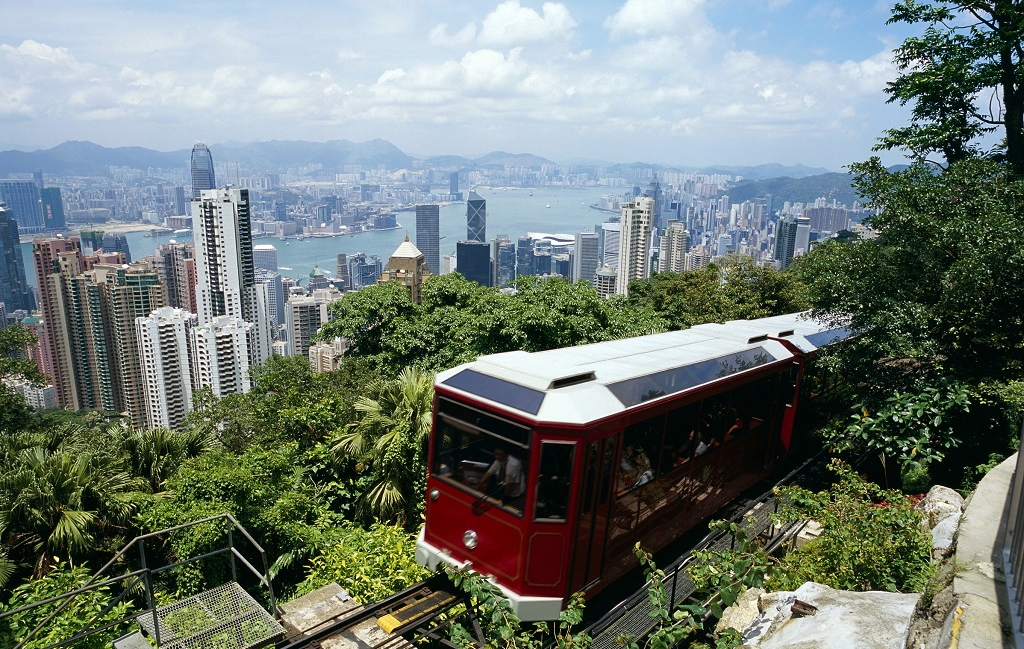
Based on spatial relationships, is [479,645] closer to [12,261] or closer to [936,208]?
[936,208]

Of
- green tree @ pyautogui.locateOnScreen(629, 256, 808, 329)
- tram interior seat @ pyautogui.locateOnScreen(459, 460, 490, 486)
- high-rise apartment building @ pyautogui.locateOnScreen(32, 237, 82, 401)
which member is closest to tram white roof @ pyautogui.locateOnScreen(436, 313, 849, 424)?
tram interior seat @ pyautogui.locateOnScreen(459, 460, 490, 486)

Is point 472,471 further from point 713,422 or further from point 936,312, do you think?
point 936,312

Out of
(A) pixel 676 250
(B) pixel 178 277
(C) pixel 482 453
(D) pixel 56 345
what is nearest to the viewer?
(C) pixel 482 453

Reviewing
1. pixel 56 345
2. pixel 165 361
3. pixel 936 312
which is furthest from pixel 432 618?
pixel 56 345

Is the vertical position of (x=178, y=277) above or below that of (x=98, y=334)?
below

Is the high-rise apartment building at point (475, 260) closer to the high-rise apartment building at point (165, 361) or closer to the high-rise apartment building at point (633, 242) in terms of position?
the high-rise apartment building at point (633, 242)

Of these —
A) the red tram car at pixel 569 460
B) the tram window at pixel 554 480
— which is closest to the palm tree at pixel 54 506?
the red tram car at pixel 569 460

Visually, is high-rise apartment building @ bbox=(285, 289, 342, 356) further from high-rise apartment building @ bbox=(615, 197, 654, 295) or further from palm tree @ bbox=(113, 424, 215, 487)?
palm tree @ bbox=(113, 424, 215, 487)

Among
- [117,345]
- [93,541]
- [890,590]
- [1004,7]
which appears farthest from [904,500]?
[117,345]
